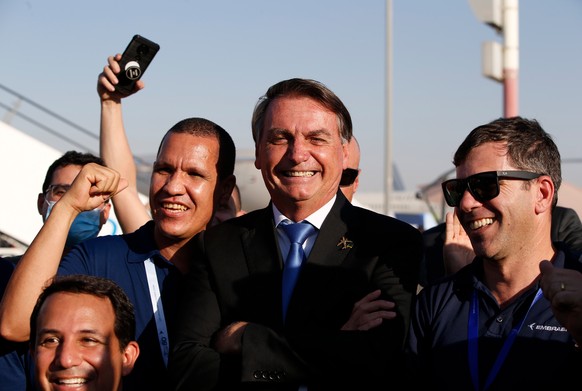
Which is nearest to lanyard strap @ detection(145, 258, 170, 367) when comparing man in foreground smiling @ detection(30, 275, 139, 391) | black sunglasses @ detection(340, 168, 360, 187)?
man in foreground smiling @ detection(30, 275, 139, 391)

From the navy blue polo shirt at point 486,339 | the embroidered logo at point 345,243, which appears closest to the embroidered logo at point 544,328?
the navy blue polo shirt at point 486,339

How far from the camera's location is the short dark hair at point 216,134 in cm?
436

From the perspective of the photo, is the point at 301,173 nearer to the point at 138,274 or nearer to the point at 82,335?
the point at 138,274

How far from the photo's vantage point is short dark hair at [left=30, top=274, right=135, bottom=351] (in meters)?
3.59

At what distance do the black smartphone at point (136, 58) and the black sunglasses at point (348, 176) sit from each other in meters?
1.57

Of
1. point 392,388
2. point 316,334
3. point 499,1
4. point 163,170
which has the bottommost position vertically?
point 392,388

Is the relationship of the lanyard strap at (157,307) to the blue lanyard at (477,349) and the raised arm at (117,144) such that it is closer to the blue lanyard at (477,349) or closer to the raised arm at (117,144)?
the raised arm at (117,144)

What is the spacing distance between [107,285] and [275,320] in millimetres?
724

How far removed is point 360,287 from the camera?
12.3 feet

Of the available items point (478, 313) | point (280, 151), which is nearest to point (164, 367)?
point (280, 151)

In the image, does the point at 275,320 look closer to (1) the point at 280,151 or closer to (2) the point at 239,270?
(2) the point at 239,270

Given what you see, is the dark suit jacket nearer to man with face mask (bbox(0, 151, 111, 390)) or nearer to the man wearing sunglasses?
the man wearing sunglasses

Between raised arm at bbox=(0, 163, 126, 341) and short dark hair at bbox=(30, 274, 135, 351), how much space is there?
0.06 m

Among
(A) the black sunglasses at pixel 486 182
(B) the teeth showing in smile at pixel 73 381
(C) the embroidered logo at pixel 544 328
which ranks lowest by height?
(B) the teeth showing in smile at pixel 73 381
